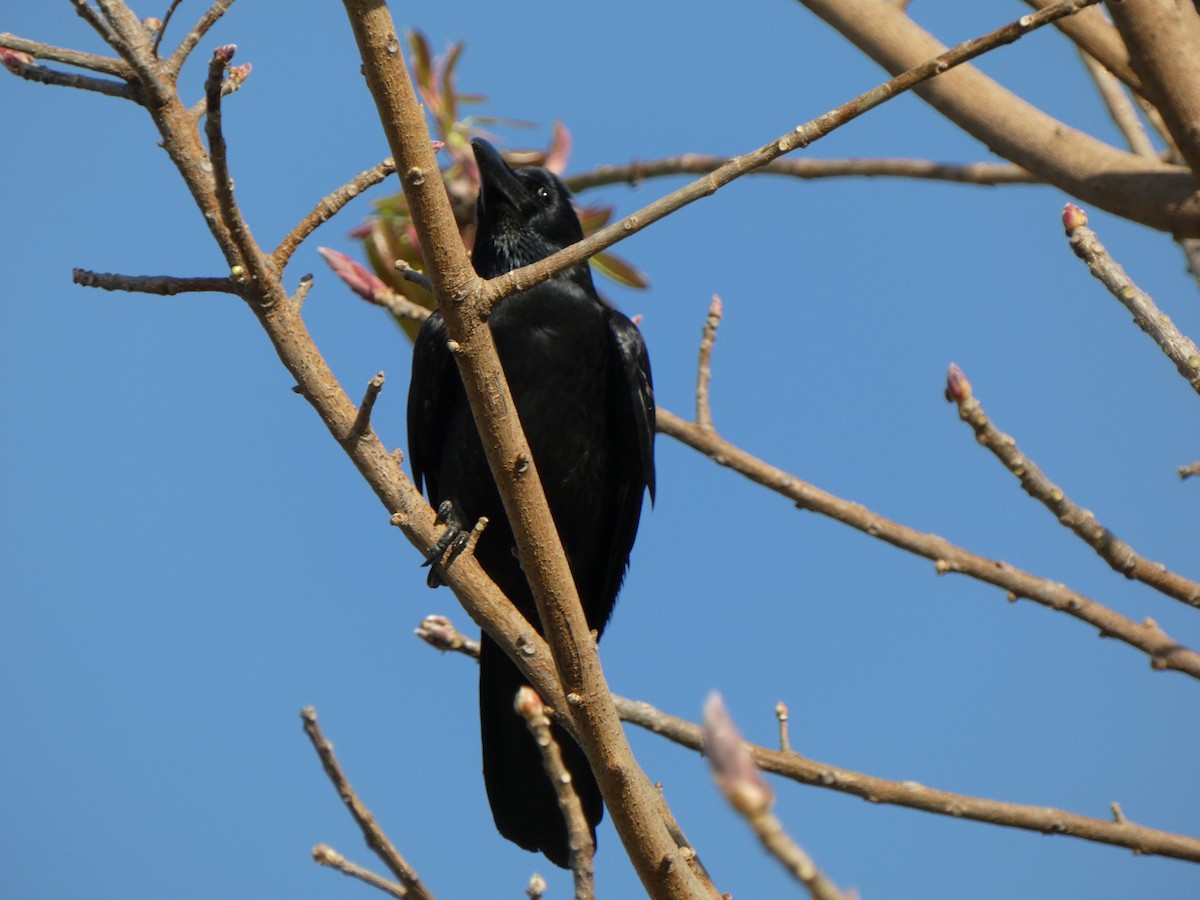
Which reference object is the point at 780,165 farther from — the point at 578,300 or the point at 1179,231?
the point at 1179,231

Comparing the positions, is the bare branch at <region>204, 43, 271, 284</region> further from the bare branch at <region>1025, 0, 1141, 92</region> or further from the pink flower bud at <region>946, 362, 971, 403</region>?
the bare branch at <region>1025, 0, 1141, 92</region>

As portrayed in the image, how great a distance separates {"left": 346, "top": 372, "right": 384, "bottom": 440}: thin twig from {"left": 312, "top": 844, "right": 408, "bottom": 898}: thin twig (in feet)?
2.89

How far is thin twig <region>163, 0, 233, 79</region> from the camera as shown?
250cm

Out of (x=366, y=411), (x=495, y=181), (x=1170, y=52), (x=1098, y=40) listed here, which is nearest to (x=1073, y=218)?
(x=1170, y=52)

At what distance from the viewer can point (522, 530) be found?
2.65 metres

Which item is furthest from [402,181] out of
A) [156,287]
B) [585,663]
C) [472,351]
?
[585,663]

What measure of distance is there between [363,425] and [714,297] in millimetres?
1576

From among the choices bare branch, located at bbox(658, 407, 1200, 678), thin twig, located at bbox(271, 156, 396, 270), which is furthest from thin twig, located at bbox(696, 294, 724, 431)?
thin twig, located at bbox(271, 156, 396, 270)

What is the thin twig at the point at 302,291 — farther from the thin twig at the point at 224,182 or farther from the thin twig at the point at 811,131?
the thin twig at the point at 811,131

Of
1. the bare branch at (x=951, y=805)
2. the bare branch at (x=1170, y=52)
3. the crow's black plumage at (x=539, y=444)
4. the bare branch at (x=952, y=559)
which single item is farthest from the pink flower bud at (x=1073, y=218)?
the crow's black plumage at (x=539, y=444)

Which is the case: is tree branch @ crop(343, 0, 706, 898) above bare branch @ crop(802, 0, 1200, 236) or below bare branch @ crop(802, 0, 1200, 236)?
below

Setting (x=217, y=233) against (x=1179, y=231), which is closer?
(x=217, y=233)

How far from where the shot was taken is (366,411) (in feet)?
8.97

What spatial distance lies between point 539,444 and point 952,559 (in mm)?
1486
